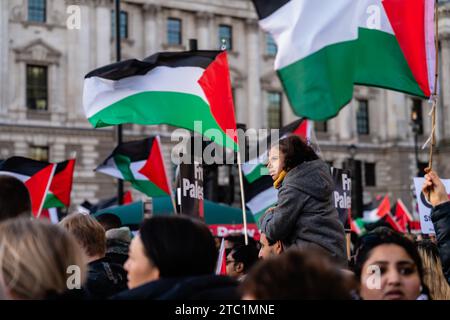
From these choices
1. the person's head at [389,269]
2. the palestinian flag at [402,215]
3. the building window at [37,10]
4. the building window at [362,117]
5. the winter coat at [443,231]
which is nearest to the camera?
the person's head at [389,269]

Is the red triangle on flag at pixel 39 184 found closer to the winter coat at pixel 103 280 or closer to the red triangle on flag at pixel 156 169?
the red triangle on flag at pixel 156 169

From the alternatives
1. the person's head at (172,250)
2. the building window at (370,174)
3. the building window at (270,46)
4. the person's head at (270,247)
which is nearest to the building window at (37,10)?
the building window at (270,46)

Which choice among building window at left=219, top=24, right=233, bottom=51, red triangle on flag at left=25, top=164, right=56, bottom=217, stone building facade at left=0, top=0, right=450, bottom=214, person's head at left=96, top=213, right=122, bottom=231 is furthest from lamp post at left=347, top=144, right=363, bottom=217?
building window at left=219, top=24, right=233, bottom=51

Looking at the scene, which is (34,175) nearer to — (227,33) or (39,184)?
(39,184)

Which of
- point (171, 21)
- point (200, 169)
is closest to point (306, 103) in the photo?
point (200, 169)

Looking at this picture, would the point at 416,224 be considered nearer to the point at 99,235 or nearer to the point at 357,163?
the point at 357,163

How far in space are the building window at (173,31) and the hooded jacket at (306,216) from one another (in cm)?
3479

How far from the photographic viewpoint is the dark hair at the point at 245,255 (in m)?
6.89

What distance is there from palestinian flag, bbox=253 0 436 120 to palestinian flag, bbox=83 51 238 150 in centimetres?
234

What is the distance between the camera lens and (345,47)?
5.60 meters

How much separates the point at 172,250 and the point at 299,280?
27.6 inches

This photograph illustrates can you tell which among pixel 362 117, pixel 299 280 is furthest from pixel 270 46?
pixel 299 280

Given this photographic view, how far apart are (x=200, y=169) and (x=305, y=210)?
410 centimetres

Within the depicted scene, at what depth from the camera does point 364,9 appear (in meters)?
5.84
